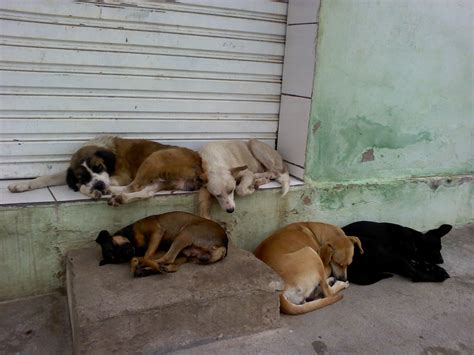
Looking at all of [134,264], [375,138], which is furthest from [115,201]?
[375,138]

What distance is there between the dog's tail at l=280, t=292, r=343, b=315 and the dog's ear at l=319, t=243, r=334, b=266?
339 mm

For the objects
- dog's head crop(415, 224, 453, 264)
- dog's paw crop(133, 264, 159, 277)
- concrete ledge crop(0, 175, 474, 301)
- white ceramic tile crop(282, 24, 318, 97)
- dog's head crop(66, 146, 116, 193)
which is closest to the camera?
dog's paw crop(133, 264, 159, 277)

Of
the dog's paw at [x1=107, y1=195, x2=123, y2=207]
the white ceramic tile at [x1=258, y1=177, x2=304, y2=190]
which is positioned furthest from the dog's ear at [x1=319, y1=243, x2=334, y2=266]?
the dog's paw at [x1=107, y1=195, x2=123, y2=207]

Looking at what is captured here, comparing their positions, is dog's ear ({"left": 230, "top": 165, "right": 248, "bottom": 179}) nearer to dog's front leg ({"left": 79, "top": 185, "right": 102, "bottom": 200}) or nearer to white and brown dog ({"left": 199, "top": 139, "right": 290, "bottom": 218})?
white and brown dog ({"left": 199, "top": 139, "right": 290, "bottom": 218})

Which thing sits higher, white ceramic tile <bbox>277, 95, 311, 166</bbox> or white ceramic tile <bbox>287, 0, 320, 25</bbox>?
white ceramic tile <bbox>287, 0, 320, 25</bbox>

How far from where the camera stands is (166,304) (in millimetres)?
3039

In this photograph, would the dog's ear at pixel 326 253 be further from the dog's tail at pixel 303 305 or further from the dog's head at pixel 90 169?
the dog's head at pixel 90 169

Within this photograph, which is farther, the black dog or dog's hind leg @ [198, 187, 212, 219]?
the black dog

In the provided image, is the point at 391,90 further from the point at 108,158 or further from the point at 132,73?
the point at 108,158

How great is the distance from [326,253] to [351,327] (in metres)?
0.70

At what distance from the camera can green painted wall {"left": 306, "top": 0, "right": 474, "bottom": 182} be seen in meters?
4.50

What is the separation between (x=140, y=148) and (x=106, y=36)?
3.39 ft

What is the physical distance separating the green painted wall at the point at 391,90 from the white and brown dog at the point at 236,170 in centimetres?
40

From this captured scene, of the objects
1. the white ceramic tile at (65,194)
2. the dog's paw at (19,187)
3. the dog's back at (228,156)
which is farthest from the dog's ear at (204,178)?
the dog's paw at (19,187)
